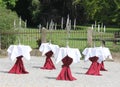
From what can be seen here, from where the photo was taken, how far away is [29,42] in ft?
123

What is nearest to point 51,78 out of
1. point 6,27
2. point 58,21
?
point 6,27

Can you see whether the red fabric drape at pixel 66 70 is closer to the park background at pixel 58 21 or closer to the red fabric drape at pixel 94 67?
the red fabric drape at pixel 94 67

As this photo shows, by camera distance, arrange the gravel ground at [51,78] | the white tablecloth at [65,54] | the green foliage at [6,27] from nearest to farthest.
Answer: the gravel ground at [51,78]
the white tablecloth at [65,54]
the green foliage at [6,27]

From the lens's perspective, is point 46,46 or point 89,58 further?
point 46,46

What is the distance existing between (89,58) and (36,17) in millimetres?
59270

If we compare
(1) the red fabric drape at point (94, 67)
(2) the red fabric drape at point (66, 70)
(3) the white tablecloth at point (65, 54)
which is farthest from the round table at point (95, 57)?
(2) the red fabric drape at point (66, 70)

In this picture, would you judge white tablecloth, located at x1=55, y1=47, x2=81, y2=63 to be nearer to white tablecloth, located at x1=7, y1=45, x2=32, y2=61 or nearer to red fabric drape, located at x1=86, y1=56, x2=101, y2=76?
red fabric drape, located at x1=86, y1=56, x2=101, y2=76

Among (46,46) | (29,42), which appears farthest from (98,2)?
(46,46)

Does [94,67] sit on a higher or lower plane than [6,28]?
lower

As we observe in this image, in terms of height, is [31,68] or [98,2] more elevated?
[98,2]

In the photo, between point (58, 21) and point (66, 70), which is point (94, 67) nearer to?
point (66, 70)

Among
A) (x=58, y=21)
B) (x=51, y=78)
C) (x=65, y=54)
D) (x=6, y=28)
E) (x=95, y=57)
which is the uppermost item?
(x=58, y=21)

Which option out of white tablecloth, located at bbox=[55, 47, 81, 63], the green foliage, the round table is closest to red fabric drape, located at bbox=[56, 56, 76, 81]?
white tablecloth, located at bbox=[55, 47, 81, 63]

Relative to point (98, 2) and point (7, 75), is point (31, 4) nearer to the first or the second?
point (98, 2)
